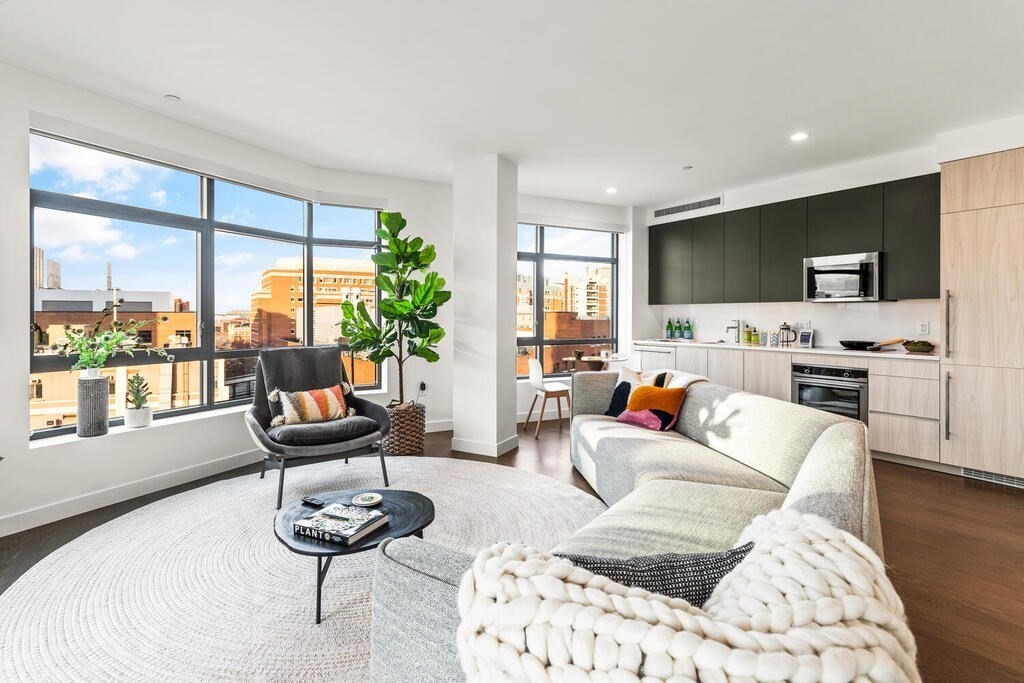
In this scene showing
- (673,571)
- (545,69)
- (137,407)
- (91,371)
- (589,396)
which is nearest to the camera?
(673,571)

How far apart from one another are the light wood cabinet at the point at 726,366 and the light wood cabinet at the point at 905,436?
1.24 meters

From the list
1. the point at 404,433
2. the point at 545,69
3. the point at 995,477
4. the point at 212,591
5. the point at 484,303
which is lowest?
the point at 212,591

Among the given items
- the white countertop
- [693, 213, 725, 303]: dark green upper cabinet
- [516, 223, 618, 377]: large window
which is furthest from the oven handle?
[516, 223, 618, 377]: large window

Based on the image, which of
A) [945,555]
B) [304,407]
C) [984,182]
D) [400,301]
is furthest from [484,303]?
[984,182]

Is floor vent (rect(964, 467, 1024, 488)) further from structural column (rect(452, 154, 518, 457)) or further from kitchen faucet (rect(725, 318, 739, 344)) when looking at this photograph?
structural column (rect(452, 154, 518, 457))

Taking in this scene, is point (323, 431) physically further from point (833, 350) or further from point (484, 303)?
point (833, 350)

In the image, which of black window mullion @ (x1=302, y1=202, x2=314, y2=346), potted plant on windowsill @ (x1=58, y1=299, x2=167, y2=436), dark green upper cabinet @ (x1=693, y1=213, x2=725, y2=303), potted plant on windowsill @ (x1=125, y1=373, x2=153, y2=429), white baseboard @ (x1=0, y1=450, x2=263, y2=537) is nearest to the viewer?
white baseboard @ (x1=0, y1=450, x2=263, y2=537)

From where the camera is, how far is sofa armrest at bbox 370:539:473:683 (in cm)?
78

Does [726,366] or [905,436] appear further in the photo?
[726,366]

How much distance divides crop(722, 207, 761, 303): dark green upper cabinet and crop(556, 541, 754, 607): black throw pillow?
524cm

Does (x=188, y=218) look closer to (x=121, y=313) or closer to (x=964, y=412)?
(x=121, y=313)

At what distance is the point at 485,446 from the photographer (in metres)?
4.54

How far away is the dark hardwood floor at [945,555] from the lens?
1.91 metres

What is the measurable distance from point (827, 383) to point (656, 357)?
1.98 meters
